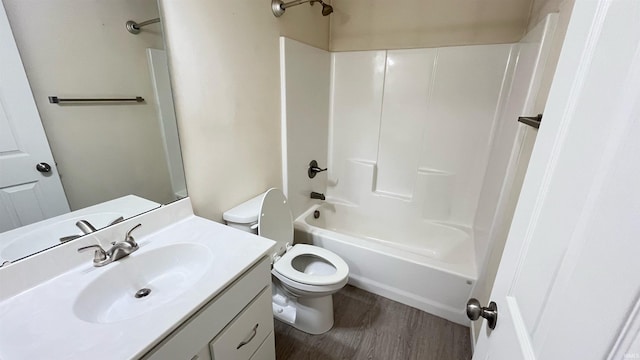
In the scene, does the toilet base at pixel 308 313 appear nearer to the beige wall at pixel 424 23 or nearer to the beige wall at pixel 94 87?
the beige wall at pixel 94 87

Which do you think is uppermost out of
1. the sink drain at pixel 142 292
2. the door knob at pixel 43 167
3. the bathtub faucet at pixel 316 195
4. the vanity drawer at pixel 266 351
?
the door knob at pixel 43 167

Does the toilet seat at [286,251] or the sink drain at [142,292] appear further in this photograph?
the toilet seat at [286,251]

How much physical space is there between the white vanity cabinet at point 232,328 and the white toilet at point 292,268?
346 millimetres

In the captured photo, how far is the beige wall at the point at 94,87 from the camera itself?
77cm

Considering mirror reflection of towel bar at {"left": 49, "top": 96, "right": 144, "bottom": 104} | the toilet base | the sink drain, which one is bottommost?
the toilet base

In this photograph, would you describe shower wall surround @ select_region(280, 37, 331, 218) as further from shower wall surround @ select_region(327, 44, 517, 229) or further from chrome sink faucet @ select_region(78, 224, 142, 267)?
chrome sink faucet @ select_region(78, 224, 142, 267)

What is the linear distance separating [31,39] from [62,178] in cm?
43

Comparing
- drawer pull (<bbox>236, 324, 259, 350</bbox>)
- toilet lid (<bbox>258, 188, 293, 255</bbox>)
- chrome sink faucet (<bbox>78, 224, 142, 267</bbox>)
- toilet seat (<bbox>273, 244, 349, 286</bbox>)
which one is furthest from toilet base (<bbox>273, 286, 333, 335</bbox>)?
chrome sink faucet (<bbox>78, 224, 142, 267</bbox>)

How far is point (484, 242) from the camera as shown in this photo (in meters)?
1.56

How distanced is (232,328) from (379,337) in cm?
106

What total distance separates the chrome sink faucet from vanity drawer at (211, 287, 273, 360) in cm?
47

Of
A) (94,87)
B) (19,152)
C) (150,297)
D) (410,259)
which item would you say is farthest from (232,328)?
(410,259)

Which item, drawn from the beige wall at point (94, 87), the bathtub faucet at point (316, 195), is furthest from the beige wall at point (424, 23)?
the beige wall at point (94, 87)

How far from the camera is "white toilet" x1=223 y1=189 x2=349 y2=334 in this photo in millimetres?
1423
